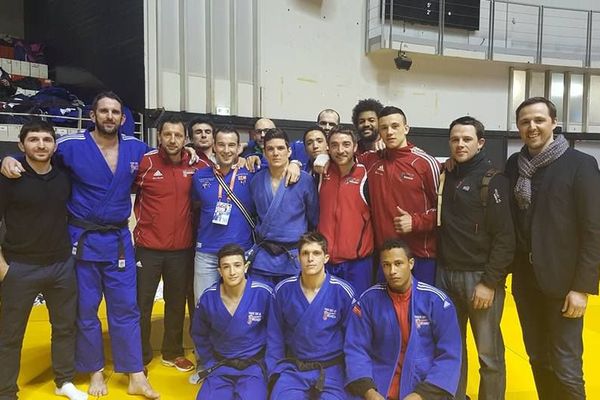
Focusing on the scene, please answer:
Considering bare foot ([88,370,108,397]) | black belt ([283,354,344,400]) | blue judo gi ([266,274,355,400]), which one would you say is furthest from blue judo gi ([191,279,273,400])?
bare foot ([88,370,108,397])

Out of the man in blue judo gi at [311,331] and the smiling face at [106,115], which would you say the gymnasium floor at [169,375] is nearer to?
the man in blue judo gi at [311,331]

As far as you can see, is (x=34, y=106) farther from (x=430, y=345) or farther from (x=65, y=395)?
(x=430, y=345)

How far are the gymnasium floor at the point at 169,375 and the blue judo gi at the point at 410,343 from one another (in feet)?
2.97

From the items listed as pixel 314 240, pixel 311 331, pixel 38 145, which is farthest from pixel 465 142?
pixel 38 145

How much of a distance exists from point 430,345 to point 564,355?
704 mm

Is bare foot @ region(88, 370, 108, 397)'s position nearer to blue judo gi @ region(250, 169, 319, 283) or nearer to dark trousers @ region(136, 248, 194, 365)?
dark trousers @ region(136, 248, 194, 365)

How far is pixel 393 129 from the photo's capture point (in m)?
2.88

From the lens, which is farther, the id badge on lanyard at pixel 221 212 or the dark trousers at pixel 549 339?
the id badge on lanyard at pixel 221 212

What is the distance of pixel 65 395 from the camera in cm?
317

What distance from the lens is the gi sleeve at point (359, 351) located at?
2.61 m

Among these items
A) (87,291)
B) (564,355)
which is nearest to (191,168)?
(87,291)

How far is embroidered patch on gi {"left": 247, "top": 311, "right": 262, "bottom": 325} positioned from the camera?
3008 millimetres

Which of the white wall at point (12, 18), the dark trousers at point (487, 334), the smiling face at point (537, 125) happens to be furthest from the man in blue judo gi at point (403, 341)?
the white wall at point (12, 18)

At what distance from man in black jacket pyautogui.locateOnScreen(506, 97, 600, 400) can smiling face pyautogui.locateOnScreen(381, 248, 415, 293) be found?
26.2 inches
